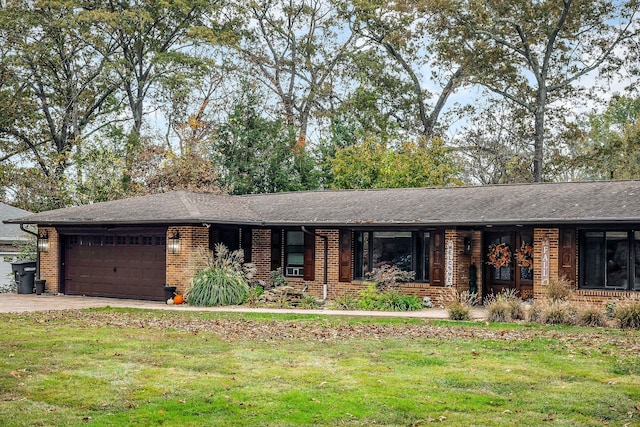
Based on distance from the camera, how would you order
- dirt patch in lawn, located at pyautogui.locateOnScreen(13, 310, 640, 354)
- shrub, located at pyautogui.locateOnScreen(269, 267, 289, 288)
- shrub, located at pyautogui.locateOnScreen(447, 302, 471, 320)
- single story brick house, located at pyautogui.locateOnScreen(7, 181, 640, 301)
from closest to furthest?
1. dirt patch in lawn, located at pyautogui.locateOnScreen(13, 310, 640, 354)
2. shrub, located at pyautogui.locateOnScreen(447, 302, 471, 320)
3. single story brick house, located at pyautogui.locateOnScreen(7, 181, 640, 301)
4. shrub, located at pyautogui.locateOnScreen(269, 267, 289, 288)

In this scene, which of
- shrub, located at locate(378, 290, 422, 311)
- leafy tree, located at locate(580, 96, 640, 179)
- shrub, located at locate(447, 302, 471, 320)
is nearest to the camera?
shrub, located at locate(447, 302, 471, 320)

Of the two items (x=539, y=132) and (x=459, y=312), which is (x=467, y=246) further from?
(x=539, y=132)

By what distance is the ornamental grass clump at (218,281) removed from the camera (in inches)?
781

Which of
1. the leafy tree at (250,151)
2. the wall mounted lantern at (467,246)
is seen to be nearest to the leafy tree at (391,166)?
the leafy tree at (250,151)

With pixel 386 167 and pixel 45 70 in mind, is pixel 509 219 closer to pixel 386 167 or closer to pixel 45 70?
pixel 386 167

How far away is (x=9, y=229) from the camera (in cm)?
2877

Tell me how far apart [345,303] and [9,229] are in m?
15.7

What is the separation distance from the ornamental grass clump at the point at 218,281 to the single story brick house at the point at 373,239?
541 millimetres

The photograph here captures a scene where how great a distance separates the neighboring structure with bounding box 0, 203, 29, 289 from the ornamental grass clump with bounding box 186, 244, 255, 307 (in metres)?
8.86

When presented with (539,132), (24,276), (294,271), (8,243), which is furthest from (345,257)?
(539,132)

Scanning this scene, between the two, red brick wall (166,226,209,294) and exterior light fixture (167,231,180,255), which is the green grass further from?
exterior light fixture (167,231,180,255)

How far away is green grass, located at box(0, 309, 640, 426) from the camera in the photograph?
806 centimetres

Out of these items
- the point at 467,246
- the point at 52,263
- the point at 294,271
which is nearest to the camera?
the point at 467,246

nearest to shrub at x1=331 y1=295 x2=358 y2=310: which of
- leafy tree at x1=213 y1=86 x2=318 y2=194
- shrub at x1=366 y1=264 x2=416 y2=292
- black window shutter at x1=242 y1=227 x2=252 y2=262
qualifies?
shrub at x1=366 y1=264 x2=416 y2=292
